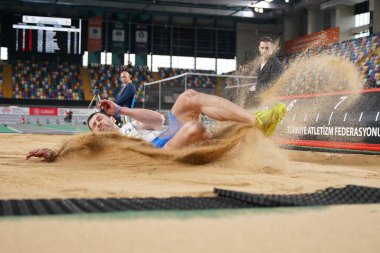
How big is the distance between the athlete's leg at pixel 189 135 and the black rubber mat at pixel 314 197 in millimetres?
1614

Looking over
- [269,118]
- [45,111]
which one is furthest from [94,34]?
[269,118]

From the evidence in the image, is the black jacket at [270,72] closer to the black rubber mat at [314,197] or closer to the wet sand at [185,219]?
the wet sand at [185,219]

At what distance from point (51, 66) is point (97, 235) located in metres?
27.3

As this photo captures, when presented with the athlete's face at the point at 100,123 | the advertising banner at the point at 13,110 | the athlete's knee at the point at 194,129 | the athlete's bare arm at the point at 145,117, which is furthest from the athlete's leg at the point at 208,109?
the advertising banner at the point at 13,110

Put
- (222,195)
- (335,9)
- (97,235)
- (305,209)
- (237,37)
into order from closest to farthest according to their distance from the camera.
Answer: (97,235)
(305,209)
(222,195)
(335,9)
(237,37)

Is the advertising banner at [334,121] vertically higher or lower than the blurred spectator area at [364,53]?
lower

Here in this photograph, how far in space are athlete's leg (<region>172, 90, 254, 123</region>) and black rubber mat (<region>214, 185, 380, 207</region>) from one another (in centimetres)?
142

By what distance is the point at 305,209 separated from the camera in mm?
2207

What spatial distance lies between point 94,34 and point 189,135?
2483 cm

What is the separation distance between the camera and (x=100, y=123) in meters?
4.77

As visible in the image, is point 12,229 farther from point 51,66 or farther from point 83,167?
point 51,66

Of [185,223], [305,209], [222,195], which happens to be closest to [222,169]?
[222,195]

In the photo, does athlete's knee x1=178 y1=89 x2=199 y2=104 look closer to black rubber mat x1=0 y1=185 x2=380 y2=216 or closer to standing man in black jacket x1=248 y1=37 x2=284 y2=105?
black rubber mat x1=0 y1=185 x2=380 y2=216

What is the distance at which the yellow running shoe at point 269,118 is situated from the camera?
12.5 feet
